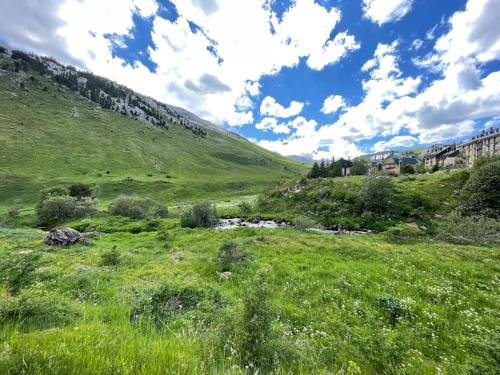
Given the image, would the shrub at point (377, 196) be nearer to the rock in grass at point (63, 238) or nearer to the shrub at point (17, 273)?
the rock in grass at point (63, 238)

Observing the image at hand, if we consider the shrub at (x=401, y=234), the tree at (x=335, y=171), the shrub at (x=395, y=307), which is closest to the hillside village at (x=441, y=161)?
the tree at (x=335, y=171)

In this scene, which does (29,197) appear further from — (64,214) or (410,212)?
(410,212)

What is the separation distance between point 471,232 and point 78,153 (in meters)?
155

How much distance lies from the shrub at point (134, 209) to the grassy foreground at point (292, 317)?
29524 mm

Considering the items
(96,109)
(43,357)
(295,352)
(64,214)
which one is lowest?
(64,214)

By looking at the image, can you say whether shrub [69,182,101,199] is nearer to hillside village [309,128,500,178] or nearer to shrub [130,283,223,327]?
shrub [130,283,223,327]

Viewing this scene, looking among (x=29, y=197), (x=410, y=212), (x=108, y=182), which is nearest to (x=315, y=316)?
(x=410, y=212)

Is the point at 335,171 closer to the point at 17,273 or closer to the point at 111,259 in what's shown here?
the point at 111,259

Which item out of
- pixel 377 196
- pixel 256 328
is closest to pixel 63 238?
pixel 256 328

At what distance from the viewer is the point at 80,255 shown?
70.0 ft

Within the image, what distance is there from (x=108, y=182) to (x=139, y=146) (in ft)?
236

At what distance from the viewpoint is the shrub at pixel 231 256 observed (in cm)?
1778

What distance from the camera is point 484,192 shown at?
41.8m

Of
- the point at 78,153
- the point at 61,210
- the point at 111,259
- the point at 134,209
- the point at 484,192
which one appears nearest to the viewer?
the point at 111,259
